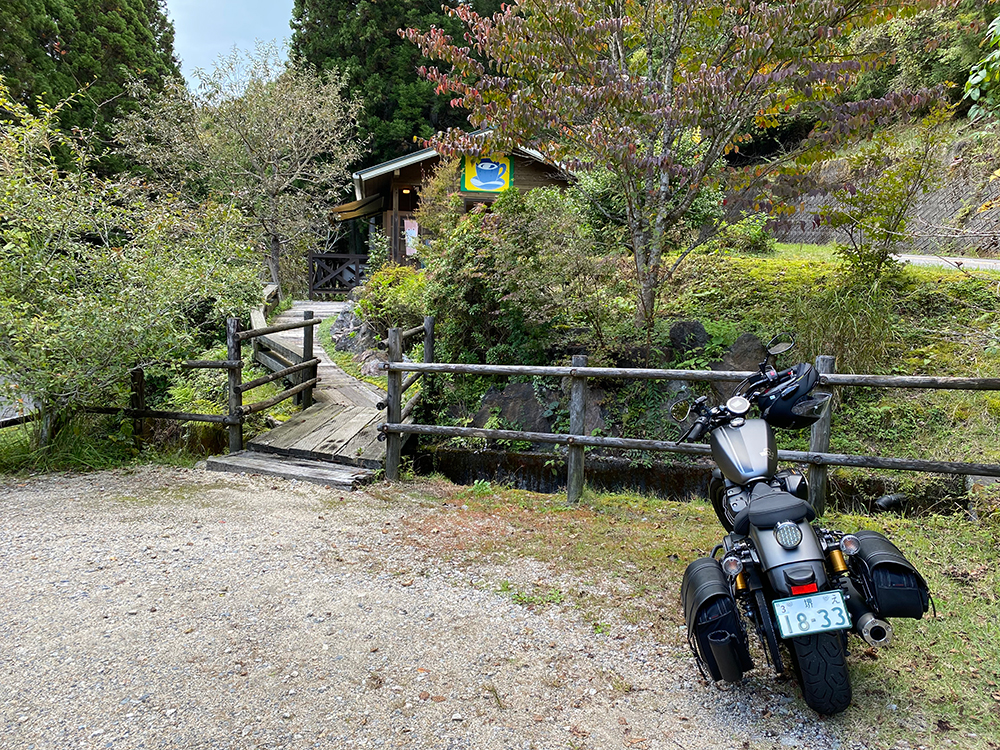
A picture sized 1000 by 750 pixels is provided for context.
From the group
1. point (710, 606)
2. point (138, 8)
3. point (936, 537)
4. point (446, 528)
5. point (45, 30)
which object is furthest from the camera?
point (138, 8)

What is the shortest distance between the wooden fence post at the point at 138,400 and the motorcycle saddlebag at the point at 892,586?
623 centimetres

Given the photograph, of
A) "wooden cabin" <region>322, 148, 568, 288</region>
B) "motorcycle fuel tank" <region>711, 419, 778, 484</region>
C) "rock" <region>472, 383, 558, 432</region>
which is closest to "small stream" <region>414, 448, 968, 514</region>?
"rock" <region>472, 383, 558, 432</region>

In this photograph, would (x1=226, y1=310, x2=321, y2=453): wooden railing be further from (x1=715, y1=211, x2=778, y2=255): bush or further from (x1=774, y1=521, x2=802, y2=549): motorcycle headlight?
(x1=715, y1=211, x2=778, y2=255): bush

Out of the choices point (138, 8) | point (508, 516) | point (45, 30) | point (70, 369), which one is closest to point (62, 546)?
point (70, 369)

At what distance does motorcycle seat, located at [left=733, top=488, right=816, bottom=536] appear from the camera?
96.2 inches

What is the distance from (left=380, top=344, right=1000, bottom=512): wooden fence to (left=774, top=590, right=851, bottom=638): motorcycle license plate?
5.10 feet

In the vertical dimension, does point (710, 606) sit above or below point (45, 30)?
below

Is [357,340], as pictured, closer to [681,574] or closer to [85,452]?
[85,452]

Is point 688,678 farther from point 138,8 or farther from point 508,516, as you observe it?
point 138,8

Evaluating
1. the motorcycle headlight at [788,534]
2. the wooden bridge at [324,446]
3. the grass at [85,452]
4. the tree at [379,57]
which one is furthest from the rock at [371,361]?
the tree at [379,57]

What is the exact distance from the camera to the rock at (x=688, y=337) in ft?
22.5

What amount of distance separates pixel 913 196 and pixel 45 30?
23370mm

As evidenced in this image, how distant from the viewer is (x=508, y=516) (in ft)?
16.3

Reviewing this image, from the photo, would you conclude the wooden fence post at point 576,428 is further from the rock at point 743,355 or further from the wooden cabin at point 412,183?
the wooden cabin at point 412,183
